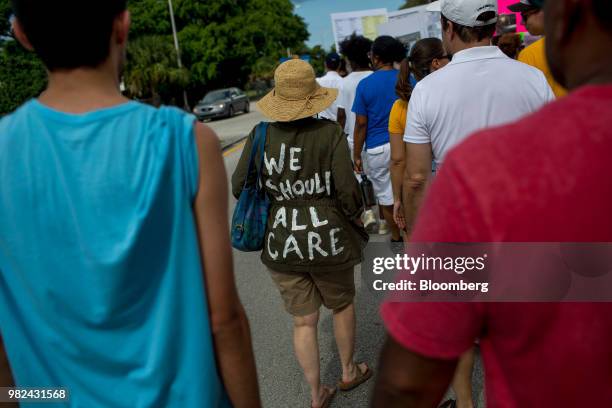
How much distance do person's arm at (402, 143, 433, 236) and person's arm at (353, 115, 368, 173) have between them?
2.03 m

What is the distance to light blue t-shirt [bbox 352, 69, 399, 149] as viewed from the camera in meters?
4.66

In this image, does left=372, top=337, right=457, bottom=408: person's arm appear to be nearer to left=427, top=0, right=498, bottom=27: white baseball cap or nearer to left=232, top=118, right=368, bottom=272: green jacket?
left=232, top=118, right=368, bottom=272: green jacket

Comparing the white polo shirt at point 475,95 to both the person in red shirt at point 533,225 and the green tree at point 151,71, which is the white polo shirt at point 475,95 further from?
the green tree at point 151,71

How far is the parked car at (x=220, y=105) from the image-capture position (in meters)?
24.3

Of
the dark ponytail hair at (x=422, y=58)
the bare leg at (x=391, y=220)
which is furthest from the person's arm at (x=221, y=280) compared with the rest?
the bare leg at (x=391, y=220)

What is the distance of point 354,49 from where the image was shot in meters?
5.65

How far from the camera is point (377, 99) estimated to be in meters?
4.69

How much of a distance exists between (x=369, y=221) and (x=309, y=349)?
327 cm

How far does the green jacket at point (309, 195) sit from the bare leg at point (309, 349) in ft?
1.05

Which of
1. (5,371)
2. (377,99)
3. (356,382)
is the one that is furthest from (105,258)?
(377,99)

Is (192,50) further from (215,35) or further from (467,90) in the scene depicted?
(467,90)

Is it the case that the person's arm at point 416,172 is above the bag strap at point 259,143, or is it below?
below

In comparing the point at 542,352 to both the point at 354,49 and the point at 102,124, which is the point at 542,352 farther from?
the point at 354,49

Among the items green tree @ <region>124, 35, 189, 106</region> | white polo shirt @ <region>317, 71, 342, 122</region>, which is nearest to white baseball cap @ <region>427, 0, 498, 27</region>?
white polo shirt @ <region>317, 71, 342, 122</region>
